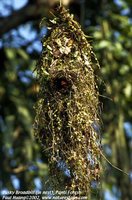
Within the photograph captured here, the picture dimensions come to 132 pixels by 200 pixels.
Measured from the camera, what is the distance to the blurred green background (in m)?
3.80

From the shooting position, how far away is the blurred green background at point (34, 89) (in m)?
3.80

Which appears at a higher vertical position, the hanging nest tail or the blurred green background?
the blurred green background

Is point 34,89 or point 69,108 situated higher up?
point 34,89

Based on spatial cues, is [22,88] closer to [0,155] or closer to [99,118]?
[0,155]

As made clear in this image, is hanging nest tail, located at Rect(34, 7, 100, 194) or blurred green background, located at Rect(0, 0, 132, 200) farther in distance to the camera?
blurred green background, located at Rect(0, 0, 132, 200)

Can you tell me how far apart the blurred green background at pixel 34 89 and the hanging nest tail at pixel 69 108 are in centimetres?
174

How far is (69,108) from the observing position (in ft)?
5.82

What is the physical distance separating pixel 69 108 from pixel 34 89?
6.63 feet

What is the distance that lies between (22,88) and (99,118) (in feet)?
7.93

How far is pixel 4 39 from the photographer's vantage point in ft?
14.5

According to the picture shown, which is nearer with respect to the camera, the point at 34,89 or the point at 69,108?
the point at 69,108

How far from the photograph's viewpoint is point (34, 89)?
3.79 meters

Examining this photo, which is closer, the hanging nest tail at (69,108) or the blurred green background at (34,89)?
the hanging nest tail at (69,108)

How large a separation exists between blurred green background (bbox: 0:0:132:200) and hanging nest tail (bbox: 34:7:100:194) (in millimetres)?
1743
